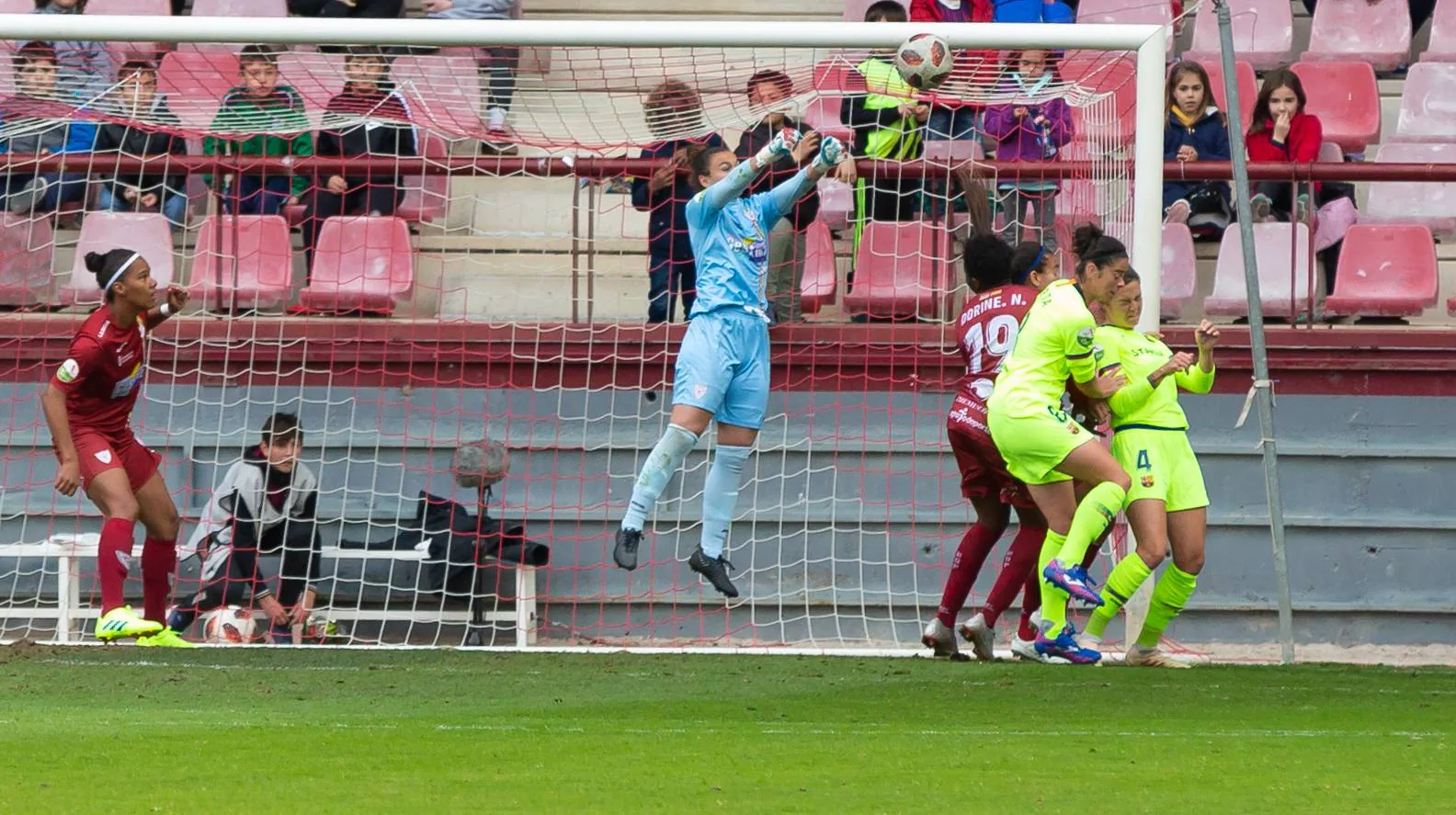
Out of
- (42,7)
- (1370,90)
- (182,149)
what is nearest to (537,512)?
(182,149)

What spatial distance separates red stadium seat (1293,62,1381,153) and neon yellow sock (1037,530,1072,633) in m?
5.46

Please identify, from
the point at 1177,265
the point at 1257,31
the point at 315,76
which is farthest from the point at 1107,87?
the point at 315,76

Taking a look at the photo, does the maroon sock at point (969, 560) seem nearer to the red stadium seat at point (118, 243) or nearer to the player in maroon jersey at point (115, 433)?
the player in maroon jersey at point (115, 433)

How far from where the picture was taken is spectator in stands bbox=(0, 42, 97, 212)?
9.84 m

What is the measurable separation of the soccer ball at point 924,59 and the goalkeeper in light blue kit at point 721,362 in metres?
0.48

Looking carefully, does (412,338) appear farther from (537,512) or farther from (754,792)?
(754,792)

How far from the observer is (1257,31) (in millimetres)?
12945

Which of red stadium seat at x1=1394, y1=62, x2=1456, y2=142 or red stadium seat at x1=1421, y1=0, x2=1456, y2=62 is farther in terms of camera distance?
red stadium seat at x1=1421, y1=0, x2=1456, y2=62

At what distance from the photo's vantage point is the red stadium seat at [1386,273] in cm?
1032

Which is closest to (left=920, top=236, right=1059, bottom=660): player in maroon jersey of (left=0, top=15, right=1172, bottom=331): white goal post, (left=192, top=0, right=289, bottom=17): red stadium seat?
(left=0, top=15, right=1172, bottom=331): white goal post

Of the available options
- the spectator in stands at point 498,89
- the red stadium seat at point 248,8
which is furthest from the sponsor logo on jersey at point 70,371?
the red stadium seat at point 248,8

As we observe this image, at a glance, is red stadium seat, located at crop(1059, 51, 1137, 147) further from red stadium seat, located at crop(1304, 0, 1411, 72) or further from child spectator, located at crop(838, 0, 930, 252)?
red stadium seat, located at crop(1304, 0, 1411, 72)

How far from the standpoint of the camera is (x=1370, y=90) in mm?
12023

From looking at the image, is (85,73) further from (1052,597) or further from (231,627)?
(1052,597)
